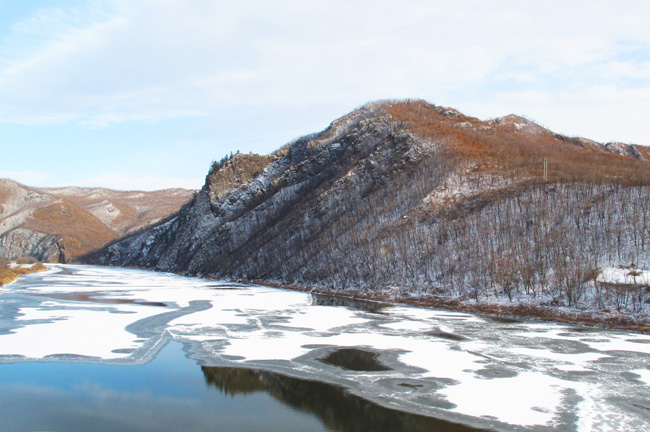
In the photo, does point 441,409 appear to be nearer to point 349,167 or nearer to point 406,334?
point 406,334

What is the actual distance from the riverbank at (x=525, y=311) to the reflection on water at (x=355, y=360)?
17642 mm

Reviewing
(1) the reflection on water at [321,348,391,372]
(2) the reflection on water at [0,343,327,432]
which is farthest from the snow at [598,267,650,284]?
(2) the reflection on water at [0,343,327,432]

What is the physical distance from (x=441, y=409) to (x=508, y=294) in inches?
1095

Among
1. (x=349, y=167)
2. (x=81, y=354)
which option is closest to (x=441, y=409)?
(x=81, y=354)

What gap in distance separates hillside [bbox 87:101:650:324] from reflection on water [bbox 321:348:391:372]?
65.5 ft

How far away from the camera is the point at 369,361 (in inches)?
850

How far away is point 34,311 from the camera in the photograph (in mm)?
36250

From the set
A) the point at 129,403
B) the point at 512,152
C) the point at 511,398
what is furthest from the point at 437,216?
the point at 129,403

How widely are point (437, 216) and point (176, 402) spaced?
158ft

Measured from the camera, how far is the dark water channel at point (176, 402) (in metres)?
13.9

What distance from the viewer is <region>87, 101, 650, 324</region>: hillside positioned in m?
41.1

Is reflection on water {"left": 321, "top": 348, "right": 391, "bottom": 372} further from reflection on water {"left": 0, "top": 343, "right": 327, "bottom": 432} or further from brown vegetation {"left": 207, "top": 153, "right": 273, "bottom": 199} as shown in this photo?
brown vegetation {"left": 207, "top": 153, "right": 273, "bottom": 199}

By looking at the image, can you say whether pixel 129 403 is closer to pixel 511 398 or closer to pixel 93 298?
pixel 511 398

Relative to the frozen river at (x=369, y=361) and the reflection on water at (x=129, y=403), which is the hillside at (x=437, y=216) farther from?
the reflection on water at (x=129, y=403)
